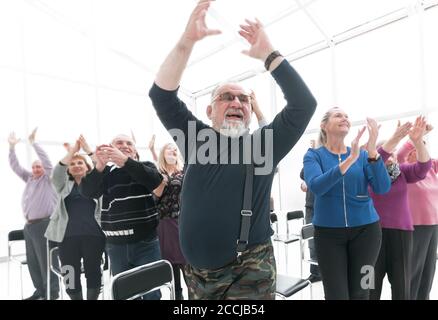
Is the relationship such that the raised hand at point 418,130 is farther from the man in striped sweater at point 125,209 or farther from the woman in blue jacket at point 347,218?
the man in striped sweater at point 125,209

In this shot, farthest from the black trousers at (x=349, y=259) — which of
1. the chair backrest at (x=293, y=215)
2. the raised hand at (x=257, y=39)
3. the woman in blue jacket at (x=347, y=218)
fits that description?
the chair backrest at (x=293, y=215)

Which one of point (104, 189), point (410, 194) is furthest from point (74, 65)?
point (410, 194)

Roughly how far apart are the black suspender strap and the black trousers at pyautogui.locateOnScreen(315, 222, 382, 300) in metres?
0.73

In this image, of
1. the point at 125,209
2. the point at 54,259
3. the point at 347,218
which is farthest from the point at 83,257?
the point at 347,218

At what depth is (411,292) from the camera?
75.6 inches

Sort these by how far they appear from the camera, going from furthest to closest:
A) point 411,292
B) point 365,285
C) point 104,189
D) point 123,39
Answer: point 123,39, point 411,292, point 104,189, point 365,285

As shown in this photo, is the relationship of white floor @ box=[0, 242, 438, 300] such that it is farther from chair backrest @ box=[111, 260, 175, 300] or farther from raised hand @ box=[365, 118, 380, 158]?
raised hand @ box=[365, 118, 380, 158]

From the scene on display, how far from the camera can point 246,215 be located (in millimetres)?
963

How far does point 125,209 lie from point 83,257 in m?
0.70

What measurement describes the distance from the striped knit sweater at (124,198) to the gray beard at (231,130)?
2.63ft

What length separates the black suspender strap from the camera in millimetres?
954

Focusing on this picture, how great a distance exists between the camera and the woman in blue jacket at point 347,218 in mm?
1420
